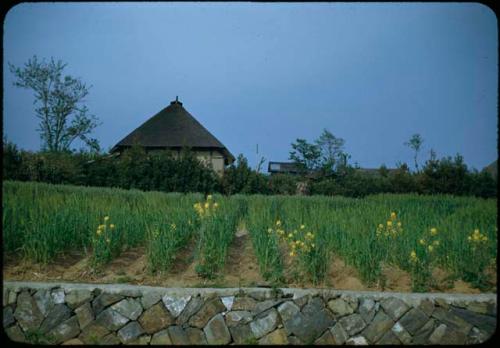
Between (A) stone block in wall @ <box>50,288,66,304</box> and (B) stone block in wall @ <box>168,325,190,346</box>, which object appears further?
(A) stone block in wall @ <box>50,288,66,304</box>

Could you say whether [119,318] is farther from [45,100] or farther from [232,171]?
[45,100]

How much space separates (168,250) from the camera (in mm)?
5145

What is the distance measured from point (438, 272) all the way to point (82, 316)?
4.49 metres

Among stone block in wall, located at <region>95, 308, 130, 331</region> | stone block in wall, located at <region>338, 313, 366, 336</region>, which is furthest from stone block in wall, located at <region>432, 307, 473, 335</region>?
stone block in wall, located at <region>95, 308, 130, 331</region>

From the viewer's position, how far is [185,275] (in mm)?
5086

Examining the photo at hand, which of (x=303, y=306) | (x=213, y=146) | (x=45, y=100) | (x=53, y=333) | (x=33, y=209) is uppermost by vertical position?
(x=45, y=100)

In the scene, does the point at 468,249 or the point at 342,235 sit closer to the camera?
the point at 468,249

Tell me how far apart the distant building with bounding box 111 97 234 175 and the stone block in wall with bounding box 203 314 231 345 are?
463 inches

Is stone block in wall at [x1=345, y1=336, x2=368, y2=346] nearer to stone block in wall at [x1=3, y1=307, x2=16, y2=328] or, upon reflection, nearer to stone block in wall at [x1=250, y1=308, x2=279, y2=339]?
stone block in wall at [x1=250, y1=308, x2=279, y2=339]

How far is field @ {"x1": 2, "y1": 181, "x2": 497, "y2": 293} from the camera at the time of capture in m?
4.85

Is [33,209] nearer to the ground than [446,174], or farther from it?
nearer to the ground

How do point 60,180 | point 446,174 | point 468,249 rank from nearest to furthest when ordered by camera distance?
point 468,249, point 446,174, point 60,180

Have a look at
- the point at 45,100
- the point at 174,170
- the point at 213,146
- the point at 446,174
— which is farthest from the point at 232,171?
the point at 45,100

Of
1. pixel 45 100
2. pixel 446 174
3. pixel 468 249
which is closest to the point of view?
pixel 468 249
